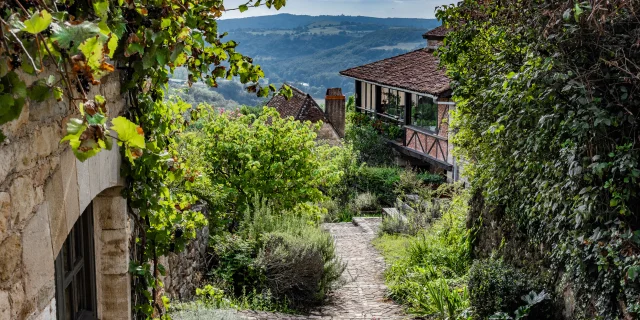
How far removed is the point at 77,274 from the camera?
3344mm

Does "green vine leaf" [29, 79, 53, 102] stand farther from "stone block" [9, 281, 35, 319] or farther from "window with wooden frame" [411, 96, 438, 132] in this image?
"window with wooden frame" [411, 96, 438, 132]

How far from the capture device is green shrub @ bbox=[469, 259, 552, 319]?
6414 millimetres

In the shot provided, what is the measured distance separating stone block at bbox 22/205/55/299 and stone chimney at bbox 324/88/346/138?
25.1m

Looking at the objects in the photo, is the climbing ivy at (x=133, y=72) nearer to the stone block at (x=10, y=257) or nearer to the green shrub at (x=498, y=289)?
the stone block at (x=10, y=257)

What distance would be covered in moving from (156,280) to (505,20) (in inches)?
185

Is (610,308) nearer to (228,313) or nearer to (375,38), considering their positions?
(228,313)

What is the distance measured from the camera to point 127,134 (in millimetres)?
1921

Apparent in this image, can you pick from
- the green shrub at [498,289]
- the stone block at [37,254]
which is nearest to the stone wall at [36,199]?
the stone block at [37,254]

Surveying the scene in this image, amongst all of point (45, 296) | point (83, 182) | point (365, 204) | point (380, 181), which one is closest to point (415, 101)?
point (380, 181)

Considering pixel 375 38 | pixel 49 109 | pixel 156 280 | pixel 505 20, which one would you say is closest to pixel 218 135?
pixel 505 20

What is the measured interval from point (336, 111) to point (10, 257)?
2575 cm

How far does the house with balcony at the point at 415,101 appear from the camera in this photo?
21.6 metres

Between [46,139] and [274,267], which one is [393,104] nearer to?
[274,267]

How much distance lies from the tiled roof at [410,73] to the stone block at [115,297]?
58.4ft
